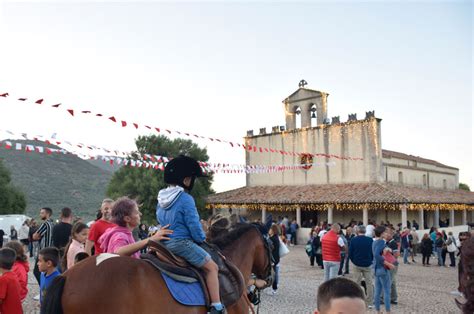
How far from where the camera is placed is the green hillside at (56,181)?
6619 centimetres

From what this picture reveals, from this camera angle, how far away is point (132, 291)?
3.51 meters

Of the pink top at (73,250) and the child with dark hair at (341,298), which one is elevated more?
the child with dark hair at (341,298)

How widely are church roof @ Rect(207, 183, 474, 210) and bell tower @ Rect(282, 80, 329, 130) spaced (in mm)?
5012

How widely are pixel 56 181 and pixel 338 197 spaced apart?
65.1 m

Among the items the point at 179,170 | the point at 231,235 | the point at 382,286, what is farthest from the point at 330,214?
the point at 179,170

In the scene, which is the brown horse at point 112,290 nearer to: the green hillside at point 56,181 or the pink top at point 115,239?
the pink top at point 115,239

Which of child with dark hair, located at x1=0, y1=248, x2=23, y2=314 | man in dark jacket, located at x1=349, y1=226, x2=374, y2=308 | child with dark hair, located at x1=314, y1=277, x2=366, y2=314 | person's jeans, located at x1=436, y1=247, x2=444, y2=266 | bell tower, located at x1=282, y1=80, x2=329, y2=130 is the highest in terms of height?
bell tower, located at x1=282, y1=80, x2=329, y2=130

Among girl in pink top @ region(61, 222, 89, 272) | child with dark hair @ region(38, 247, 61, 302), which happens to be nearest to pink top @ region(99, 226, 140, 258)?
child with dark hair @ region(38, 247, 61, 302)

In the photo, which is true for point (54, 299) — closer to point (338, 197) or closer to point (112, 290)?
point (112, 290)

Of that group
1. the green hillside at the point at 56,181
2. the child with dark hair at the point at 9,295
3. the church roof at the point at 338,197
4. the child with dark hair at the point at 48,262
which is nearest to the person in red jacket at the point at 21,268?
the child with dark hair at the point at 48,262

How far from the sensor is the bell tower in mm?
32094

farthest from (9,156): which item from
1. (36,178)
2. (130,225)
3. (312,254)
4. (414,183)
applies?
(130,225)

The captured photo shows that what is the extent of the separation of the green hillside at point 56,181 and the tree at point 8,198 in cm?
1550

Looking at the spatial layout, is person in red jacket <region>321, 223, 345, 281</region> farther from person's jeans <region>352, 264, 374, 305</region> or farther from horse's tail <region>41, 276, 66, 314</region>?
horse's tail <region>41, 276, 66, 314</region>
